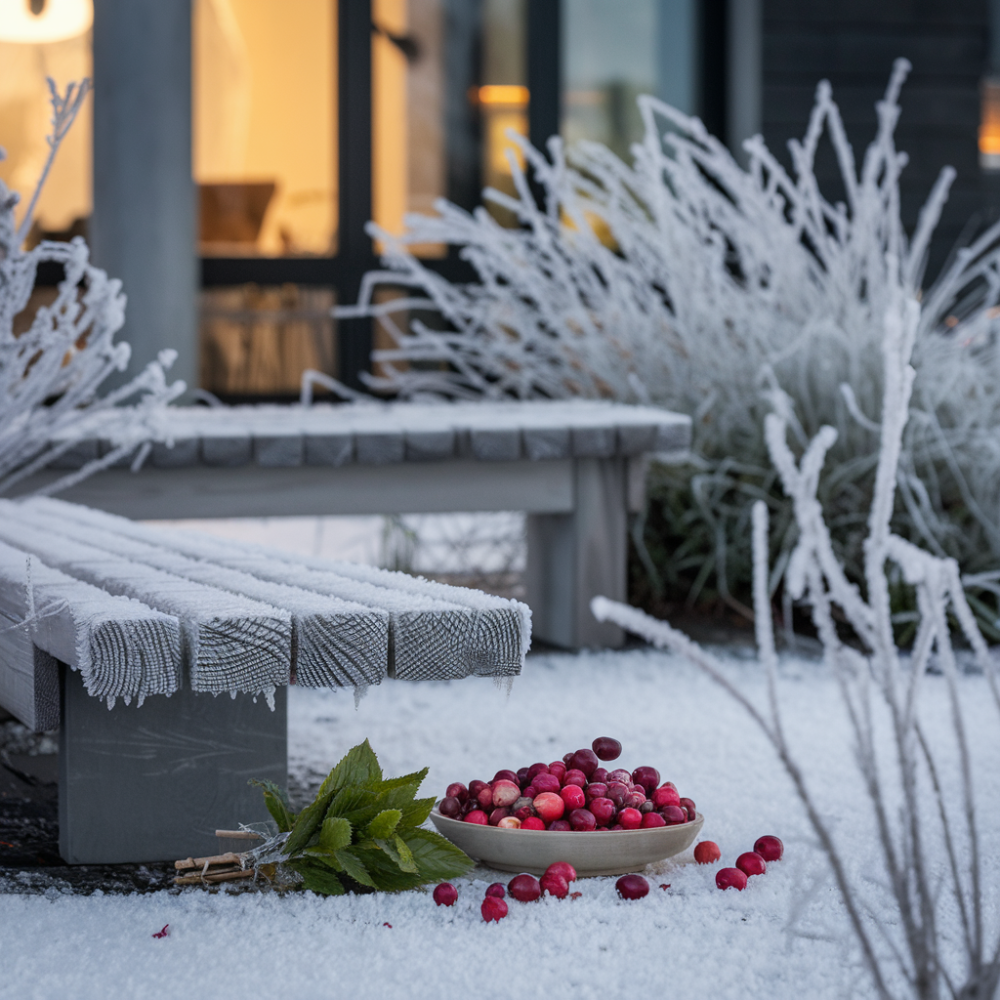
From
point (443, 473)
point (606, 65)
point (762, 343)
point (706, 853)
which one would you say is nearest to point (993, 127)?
point (606, 65)

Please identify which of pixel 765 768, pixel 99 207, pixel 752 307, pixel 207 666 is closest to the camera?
pixel 207 666

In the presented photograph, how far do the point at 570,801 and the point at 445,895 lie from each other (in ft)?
0.70

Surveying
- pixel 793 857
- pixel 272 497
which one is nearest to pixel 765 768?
pixel 793 857

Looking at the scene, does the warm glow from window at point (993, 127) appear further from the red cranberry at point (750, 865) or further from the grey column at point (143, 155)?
the red cranberry at point (750, 865)

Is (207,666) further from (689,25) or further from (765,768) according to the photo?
(689,25)

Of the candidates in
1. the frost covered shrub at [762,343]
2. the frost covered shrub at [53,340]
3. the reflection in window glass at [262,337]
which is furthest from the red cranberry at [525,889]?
the reflection in window glass at [262,337]

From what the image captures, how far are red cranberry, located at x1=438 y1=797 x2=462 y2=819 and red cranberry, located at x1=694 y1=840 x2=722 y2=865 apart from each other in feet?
0.96

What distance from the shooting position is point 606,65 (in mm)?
5723

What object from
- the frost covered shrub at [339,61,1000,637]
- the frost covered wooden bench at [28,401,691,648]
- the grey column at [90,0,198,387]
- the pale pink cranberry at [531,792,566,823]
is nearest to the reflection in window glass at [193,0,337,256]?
the grey column at [90,0,198,387]

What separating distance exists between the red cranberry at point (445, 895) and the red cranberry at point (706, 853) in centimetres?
34

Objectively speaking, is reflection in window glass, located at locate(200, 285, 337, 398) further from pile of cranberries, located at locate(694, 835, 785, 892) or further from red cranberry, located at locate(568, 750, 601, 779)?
pile of cranberries, located at locate(694, 835, 785, 892)

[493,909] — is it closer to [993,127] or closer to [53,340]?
[53,340]

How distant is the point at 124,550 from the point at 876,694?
1.55m

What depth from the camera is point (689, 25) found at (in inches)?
229
